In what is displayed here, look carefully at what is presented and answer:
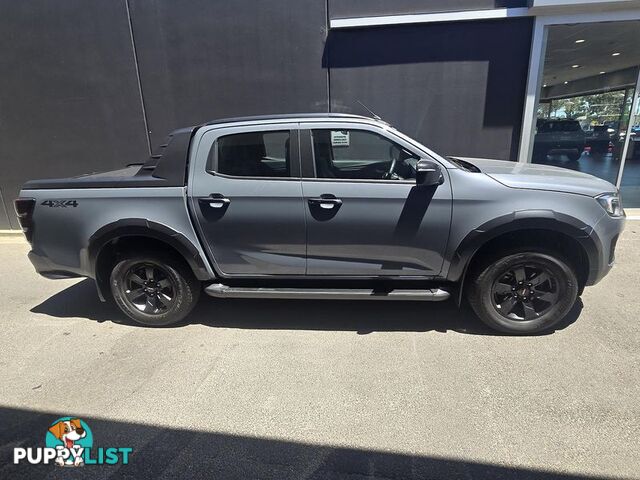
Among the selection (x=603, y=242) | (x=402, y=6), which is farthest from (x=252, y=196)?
(x=402, y=6)

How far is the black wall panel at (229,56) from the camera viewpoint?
611cm

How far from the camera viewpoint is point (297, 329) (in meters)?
3.67

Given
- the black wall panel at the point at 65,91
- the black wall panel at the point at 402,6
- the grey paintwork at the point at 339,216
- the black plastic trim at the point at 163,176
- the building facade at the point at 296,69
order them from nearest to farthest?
the grey paintwork at the point at 339,216, the black plastic trim at the point at 163,176, the black wall panel at the point at 402,6, the building facade at the point at 296,69, the black wall panel at the point at 65,91

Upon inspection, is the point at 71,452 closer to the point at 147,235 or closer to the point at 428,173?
the point at 147,235

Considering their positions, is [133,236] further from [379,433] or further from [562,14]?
[562,14]

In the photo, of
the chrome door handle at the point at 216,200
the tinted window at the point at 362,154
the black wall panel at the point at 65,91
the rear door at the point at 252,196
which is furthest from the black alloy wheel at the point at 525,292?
the black wall panel at the point at 65,91

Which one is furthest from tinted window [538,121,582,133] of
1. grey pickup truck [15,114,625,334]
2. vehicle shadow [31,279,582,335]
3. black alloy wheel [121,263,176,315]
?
black alloy wheel [121,263,176,315]

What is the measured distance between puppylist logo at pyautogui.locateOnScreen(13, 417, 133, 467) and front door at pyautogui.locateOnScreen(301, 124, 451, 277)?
1.92m

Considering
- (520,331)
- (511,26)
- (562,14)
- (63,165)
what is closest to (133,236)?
(520,331)

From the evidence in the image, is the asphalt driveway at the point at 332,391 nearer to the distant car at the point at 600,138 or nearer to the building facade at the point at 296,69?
the building facade at the point at 296,69

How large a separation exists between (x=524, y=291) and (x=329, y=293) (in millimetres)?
1653

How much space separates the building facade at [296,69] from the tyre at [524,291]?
142 inches

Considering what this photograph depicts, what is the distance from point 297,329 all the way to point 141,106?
5161mm

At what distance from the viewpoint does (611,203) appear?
320 centimetres
